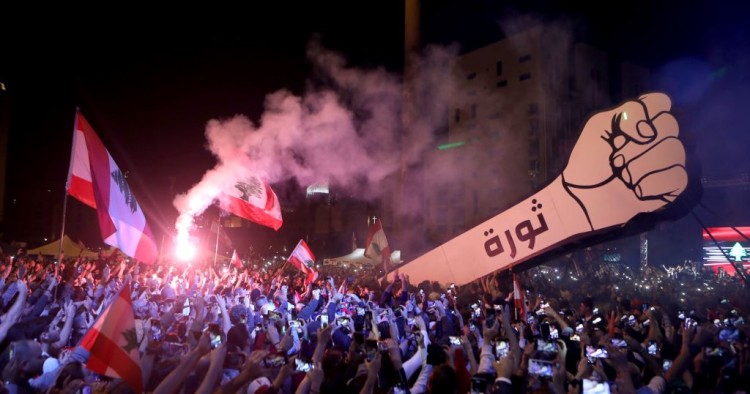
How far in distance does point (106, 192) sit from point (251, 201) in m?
6.37

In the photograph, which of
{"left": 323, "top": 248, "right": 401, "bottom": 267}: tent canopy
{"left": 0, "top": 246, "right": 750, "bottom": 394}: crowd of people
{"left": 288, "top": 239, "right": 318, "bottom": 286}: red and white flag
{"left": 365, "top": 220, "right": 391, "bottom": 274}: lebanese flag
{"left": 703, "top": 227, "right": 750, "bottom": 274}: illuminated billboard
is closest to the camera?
{"left": 0, "top": 246, "right": 750, "bottom": 394}: crowd of people

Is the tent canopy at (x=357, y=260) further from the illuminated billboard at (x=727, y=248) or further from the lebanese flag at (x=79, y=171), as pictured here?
the lebanese flag at (x=79, y=171)

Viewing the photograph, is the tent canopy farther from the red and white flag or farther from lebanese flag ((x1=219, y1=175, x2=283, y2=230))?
lebanese flag ((x1=219, y1=175, x2=283, y2=230))

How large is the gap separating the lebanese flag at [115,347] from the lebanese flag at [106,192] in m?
4.19

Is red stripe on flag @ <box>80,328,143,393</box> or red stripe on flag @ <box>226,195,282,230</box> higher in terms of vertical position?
red stripe on flag @ <box>226,195,282,230</box>

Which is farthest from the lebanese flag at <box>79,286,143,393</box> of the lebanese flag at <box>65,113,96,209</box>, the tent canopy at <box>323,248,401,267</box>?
the tent canopy at <box>323,248,401,267</box>

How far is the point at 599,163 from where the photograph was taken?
476 inches

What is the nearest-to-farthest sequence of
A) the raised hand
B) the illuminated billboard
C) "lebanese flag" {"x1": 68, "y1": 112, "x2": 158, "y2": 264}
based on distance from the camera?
"lebanese flag" {"x1": 68, "y1": 112, "x2": 158, "y2": 264}, the raised hand, the illuminated billboard

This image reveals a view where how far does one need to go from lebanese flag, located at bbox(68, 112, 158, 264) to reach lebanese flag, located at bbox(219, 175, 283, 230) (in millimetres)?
5355

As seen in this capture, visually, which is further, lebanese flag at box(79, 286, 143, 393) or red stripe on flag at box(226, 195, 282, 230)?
red stripe on flag at box(226, 195, 282, 230)

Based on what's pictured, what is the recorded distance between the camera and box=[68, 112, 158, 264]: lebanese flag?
329 inches

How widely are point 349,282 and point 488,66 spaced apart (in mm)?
33936

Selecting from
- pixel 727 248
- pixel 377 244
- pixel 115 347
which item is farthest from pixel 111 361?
pixel 727 248

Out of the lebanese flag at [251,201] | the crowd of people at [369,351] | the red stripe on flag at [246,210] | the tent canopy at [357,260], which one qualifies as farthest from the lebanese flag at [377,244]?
the tent canopy at [357,260]
